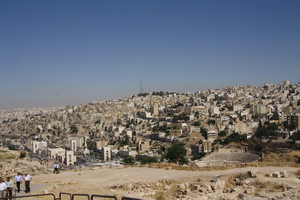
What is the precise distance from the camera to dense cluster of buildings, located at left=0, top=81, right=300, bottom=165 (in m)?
65.6

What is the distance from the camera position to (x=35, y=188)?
473 inches

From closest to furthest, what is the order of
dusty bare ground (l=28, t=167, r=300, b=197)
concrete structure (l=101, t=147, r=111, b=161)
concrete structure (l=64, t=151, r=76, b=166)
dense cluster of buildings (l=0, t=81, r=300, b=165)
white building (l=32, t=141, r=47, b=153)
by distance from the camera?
dusty bare ground (l=28, t=167, r=300, b=197) < concrete structure (l=64, t=151, r=76, b=166) < concrete structure (l=101, t=147, r=111, b=161) < dense cluster of buildings (l=0, t=81, r=300, b=165) < white building (l=32, t=141, r=47, b=153)

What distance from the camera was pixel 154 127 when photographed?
3457 inches

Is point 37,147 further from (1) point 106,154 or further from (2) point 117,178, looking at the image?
(2) point 117,178

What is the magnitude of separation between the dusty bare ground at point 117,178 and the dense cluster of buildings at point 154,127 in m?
35.2

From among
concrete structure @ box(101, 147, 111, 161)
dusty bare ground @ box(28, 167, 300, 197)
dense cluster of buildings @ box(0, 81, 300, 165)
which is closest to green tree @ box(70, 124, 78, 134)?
dense cluster of buildings @ box(0, 81, 300, 165)

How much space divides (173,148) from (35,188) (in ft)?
56.9

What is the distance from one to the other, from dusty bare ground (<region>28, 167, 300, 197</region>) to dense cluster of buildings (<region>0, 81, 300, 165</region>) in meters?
35.2

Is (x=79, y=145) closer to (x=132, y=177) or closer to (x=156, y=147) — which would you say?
(x=156, y=147)

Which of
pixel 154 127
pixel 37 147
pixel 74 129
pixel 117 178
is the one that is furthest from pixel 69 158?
pixel 74 129

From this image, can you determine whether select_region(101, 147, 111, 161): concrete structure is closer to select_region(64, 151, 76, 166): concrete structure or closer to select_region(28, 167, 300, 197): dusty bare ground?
select_region(64, 151, 76, 166): concrete structure

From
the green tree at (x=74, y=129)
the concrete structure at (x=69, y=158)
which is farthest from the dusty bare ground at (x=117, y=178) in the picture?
the green tree at (x=74, y=129)

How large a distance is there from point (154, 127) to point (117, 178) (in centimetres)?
7417

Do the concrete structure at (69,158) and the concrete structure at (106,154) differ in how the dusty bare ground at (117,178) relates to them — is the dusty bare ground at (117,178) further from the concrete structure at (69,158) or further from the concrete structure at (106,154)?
the concrete structure at (106,154)
